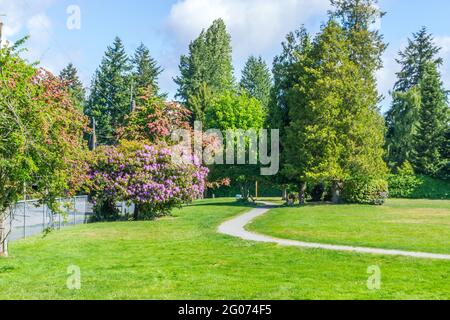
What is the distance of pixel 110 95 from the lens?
65750 millimetres

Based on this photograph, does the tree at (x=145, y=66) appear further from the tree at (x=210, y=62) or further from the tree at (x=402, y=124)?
the tree at (x=402, y=124)

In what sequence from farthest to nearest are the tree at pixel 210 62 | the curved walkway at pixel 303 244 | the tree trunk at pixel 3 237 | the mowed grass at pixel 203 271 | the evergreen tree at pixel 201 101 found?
the tree at pixel 210 62 → the evergreen tree at pixel 201 101 → the curved walkway at pixel 303 244 → the tree trunk at pixel 3 237 → the mowed grass at pixel 203 271

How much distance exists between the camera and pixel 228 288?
32.0 ft

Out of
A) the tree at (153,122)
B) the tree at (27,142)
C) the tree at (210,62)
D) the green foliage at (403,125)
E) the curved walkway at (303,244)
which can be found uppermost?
the tree at (210,62)

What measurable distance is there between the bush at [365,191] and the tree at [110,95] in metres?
34.4

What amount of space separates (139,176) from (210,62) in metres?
40.4

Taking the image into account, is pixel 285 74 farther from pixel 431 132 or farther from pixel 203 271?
pixel 203 271

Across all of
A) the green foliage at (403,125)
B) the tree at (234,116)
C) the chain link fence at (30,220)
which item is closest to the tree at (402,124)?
the green foliage at (403,125)

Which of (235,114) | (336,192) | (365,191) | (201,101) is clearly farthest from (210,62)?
(365,191)

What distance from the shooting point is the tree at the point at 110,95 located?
64.1 meters

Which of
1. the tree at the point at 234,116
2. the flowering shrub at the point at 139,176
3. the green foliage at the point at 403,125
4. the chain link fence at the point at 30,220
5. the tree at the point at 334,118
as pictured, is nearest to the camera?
the chain link fence at the point at 30,220

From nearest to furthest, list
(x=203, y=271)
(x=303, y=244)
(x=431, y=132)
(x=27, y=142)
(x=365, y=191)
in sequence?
(x=27, y=142), (x=203, y=271), (x=303, y=244), (x=365, y=191), (x=431, y=132)
